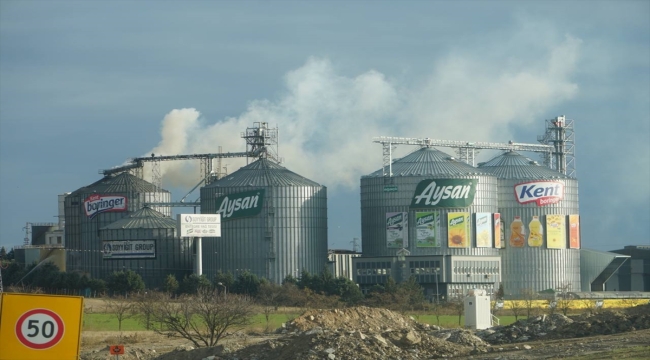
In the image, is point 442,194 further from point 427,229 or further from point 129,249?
point 129,249

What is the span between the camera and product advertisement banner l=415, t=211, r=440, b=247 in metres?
157

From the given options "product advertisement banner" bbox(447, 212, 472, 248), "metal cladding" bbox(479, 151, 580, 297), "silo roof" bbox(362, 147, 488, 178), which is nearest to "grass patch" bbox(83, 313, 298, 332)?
"product advertisement banner" bbox(447, 212, 472, 248)

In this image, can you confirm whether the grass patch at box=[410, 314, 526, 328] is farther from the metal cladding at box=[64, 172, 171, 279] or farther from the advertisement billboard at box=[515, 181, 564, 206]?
the metal cladding at box=[64, 172, 171, 279]

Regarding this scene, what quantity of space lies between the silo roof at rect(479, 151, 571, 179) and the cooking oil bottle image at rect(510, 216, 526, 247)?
6711 millimetres

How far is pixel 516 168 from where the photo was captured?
17375 cm

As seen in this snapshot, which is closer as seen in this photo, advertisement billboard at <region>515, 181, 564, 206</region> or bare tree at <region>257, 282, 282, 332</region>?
bare tree at <region>257, 282, 282, 332</region>

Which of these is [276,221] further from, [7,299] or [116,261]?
[7,299]

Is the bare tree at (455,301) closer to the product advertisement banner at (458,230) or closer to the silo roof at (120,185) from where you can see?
the product advertisement banner at (458,230)

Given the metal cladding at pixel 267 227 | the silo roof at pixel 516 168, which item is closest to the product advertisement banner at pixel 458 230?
the silo roof at pixel 516 168

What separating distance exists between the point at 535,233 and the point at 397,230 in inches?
867

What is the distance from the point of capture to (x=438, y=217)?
517ft

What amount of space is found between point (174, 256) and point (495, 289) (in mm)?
42717

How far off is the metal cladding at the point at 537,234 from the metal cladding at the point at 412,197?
5.27 meters

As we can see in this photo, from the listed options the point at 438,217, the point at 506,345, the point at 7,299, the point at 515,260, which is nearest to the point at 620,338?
the point at 506,345
